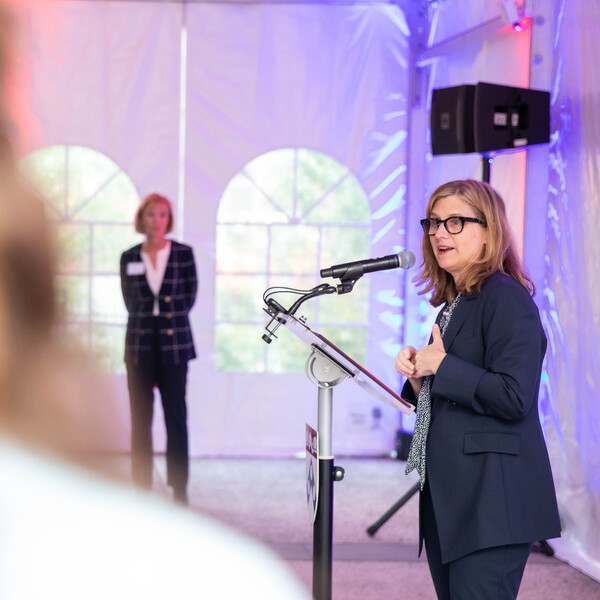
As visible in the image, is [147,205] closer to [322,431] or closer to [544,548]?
[544,548]

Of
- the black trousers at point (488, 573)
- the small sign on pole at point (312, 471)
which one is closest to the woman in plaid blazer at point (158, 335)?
the small sign on pole at point (312, 471)

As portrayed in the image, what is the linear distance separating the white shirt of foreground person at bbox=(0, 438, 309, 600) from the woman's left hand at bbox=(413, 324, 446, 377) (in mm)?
1646

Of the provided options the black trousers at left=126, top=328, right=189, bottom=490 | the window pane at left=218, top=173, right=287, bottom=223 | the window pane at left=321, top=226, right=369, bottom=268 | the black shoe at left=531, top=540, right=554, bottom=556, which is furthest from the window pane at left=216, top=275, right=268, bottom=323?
the black shoe at left=531, top=540, right=554, bottom=556

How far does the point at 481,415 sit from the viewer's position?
1.83 metres

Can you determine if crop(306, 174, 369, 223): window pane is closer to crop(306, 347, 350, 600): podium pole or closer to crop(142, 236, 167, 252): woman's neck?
crop(142, 236, 167, 252): woman's neck

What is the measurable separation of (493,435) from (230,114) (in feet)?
14.1

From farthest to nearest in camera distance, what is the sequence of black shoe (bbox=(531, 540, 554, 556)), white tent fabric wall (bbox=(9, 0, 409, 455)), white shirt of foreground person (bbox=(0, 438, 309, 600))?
1. white tent fabric wall (bbox=(9, 0, 409, 455))
2. black shoe (bbox=(531, 540, 554, 556))
3. white shirt of foreground person (bbox=(0, 438, 309, 600))

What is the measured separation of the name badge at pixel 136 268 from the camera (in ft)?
14.8

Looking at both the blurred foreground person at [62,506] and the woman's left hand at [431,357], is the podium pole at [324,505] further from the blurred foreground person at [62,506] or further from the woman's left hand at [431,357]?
the blurred foreground person at [62,506]

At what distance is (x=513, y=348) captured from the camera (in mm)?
1766

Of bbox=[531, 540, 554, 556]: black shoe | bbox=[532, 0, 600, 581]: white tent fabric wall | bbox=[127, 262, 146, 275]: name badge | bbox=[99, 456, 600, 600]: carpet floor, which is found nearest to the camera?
bbox=[99, 456, 600, 600]: carpet floor

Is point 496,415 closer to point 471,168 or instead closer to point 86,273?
point 471,168

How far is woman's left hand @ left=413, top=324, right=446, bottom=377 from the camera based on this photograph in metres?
1.83

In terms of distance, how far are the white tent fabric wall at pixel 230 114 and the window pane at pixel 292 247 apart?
16.8 inches
